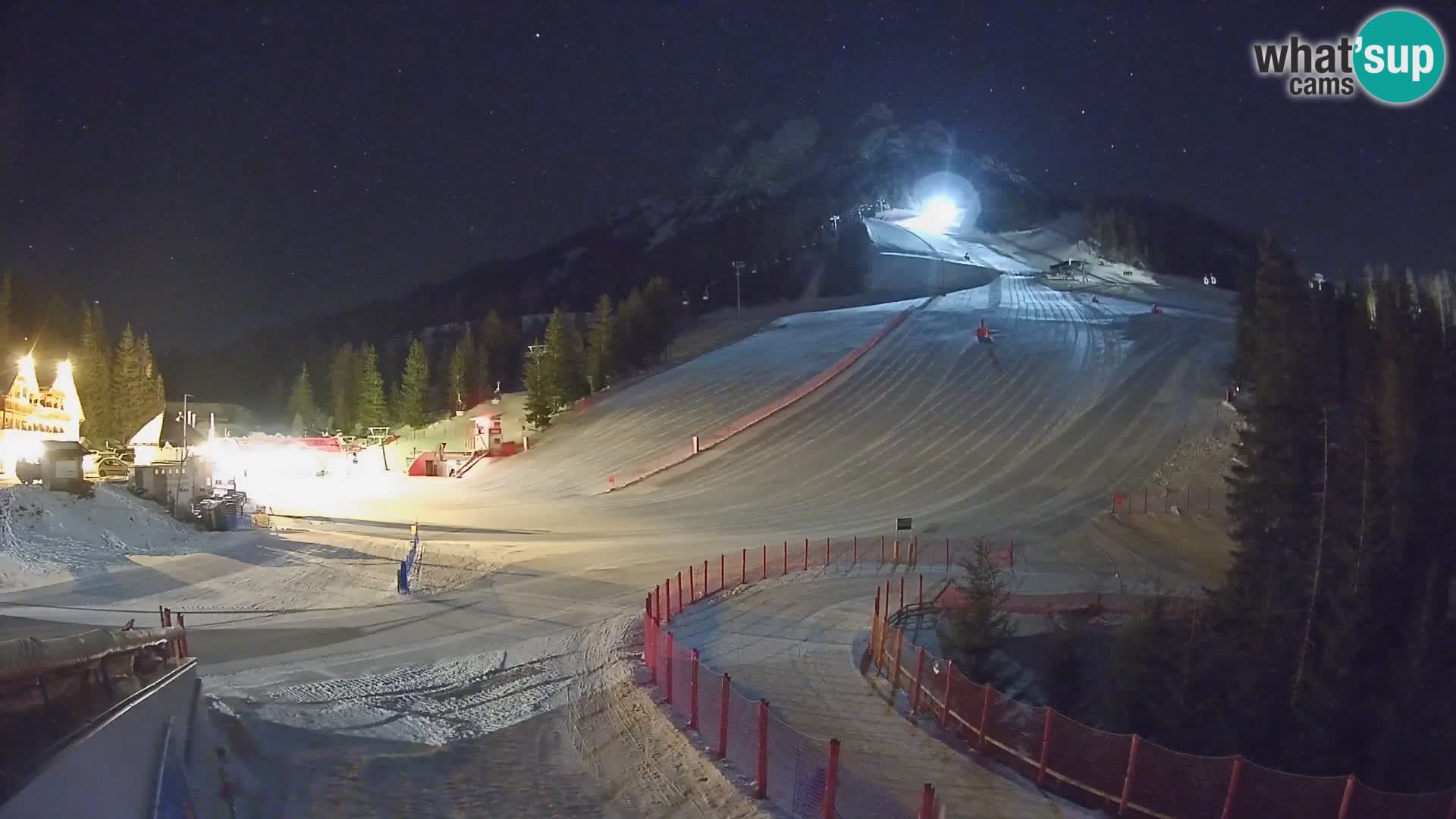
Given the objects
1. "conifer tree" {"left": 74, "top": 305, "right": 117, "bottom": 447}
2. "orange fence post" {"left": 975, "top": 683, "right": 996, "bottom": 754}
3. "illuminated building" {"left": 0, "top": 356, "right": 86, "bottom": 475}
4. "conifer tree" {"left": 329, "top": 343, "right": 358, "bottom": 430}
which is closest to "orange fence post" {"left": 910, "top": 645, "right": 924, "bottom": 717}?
"orange fence post" {"left": 975, "top": 683, "right": 996, "bottom": 754}

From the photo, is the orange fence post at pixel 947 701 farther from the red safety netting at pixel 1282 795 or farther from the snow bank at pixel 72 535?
the snow bank at pixel 72 535

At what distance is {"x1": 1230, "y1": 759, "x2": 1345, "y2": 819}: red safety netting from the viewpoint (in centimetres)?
817

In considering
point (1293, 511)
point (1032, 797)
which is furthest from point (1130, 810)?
point (1293, 511)

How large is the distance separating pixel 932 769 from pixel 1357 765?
14.6 metres

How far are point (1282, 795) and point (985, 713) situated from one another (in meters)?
3.06

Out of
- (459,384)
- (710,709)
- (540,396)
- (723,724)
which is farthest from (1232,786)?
(459,384)

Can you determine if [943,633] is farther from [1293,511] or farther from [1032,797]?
[1293,511]

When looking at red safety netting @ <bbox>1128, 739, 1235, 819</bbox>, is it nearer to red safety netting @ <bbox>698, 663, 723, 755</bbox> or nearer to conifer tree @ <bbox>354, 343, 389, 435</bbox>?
red safety netting @ <bbox>698, 663, 723, 755</bbox>

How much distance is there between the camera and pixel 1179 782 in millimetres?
9078

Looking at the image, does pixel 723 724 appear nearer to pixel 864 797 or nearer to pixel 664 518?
pixel 864 797

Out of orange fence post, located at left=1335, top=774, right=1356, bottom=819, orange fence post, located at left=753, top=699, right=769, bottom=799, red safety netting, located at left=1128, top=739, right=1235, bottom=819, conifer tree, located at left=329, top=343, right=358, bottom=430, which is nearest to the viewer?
orange fence post, located at left=1335, top=774, right=1356, bottom=819

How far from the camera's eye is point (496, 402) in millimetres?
73312

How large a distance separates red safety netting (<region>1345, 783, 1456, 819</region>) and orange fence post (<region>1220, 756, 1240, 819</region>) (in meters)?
0.82

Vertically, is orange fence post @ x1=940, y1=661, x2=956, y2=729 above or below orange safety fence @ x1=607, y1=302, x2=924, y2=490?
below
